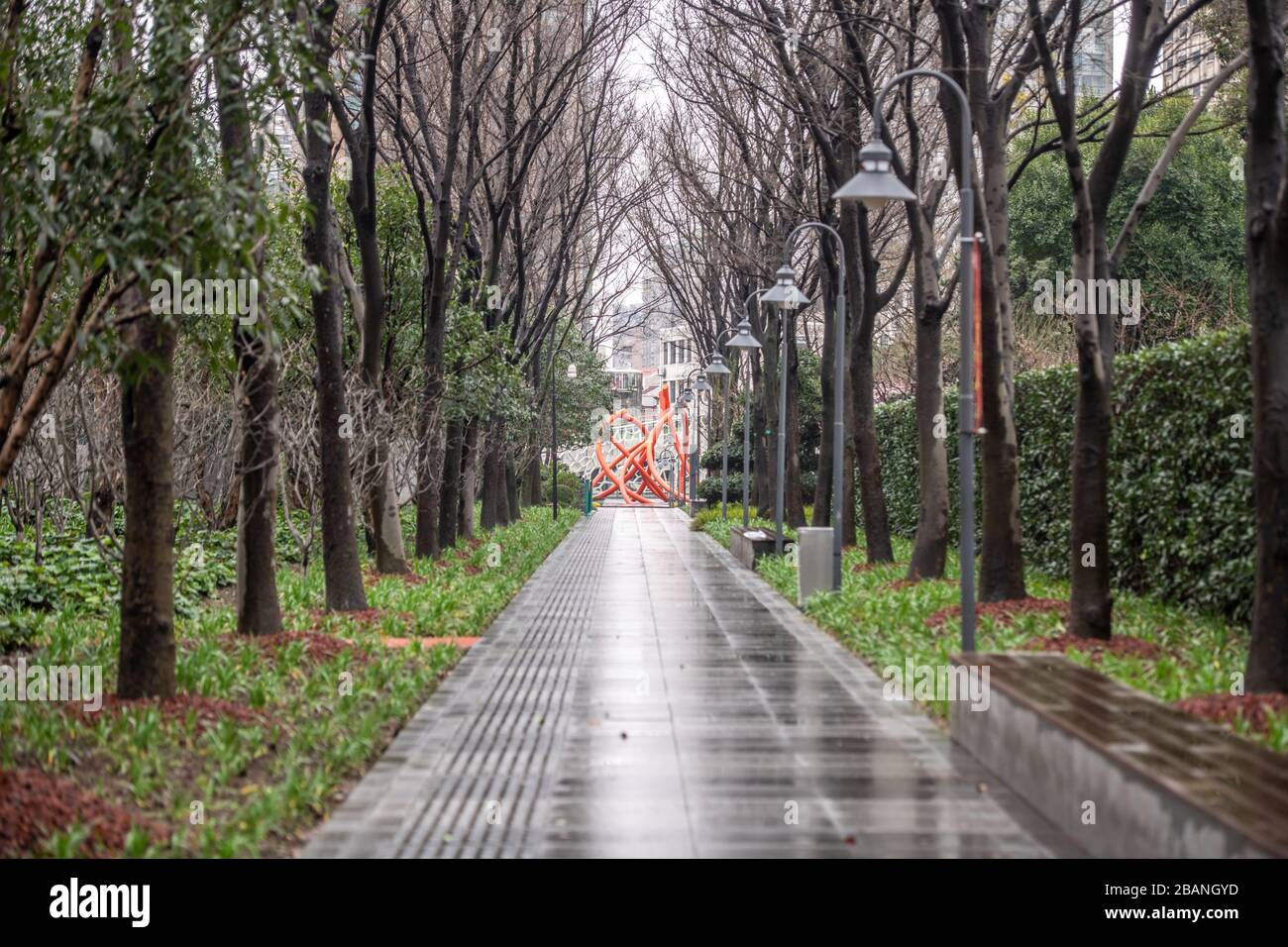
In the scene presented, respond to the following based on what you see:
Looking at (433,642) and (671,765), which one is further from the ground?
(433,642)

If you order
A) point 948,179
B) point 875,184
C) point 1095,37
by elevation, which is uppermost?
point 1095,37

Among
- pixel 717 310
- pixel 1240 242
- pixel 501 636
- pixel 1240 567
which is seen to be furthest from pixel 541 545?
pixel 1240 567

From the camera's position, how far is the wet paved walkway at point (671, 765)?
7113 millimetres

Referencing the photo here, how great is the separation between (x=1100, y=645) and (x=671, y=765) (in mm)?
4847

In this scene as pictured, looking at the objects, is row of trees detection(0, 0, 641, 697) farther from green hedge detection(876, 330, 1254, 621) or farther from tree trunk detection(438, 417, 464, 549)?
green hedge detection(876, 330, 1254, 621)

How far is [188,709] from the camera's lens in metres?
9.24

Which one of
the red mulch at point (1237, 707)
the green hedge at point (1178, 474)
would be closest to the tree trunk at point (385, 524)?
the green hedge at point (1178, 474)

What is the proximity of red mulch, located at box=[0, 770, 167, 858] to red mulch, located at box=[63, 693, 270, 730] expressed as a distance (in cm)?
198

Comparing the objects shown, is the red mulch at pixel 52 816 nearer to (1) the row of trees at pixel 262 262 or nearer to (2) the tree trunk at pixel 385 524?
(1) the row of trees at pixel 262 262

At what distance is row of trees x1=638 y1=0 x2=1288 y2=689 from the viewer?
12.4 meters

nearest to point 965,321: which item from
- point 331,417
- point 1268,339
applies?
point 1268,339

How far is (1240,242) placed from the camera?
3288 cm

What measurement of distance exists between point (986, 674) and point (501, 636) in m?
7.14

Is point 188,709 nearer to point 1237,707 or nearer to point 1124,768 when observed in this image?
point 1124,768
